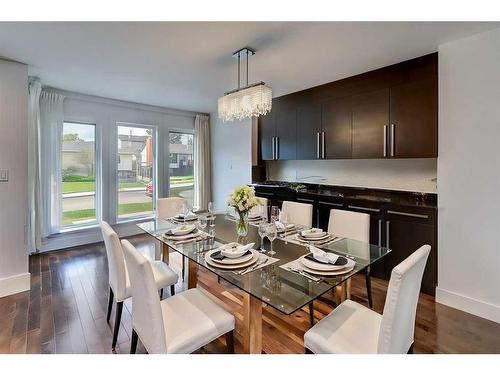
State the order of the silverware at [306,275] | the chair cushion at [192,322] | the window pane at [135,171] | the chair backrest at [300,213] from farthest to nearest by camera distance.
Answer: the window pane at [135,171], the chair backrest at [300,213], the silverware at [306,275], the chair cushion at [192,322]

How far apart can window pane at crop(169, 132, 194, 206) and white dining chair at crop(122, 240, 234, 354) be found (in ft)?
13.0

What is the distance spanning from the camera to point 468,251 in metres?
2.39

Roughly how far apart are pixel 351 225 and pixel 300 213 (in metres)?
0.60

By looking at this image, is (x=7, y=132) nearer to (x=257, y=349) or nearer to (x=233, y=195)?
(x=233, y=195)

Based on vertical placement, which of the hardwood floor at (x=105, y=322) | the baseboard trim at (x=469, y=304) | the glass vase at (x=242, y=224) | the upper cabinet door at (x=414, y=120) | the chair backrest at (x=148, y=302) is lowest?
the hardwood floor at (x=105, y=322)

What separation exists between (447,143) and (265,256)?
2.10m

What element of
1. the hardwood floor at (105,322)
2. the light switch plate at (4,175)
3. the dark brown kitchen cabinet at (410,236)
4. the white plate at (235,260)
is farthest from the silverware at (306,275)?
the light switch plate at (4,175)

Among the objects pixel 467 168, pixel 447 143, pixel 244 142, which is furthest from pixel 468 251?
pixel 244 142

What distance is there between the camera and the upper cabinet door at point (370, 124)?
121 inches

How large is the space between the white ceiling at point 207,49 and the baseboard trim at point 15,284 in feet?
7.44

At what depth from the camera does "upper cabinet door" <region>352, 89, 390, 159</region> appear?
3086 millimetres

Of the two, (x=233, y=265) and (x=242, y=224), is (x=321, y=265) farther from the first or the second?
(x=242, y=224)

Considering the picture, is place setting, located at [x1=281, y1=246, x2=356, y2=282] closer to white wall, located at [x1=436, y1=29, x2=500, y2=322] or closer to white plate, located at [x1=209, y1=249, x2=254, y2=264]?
white plate, located at [x1=209, y1=249, x2=254, y2=264]

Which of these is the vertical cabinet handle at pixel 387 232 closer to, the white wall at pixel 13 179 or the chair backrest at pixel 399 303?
the chair backrest at pixel 399 303
